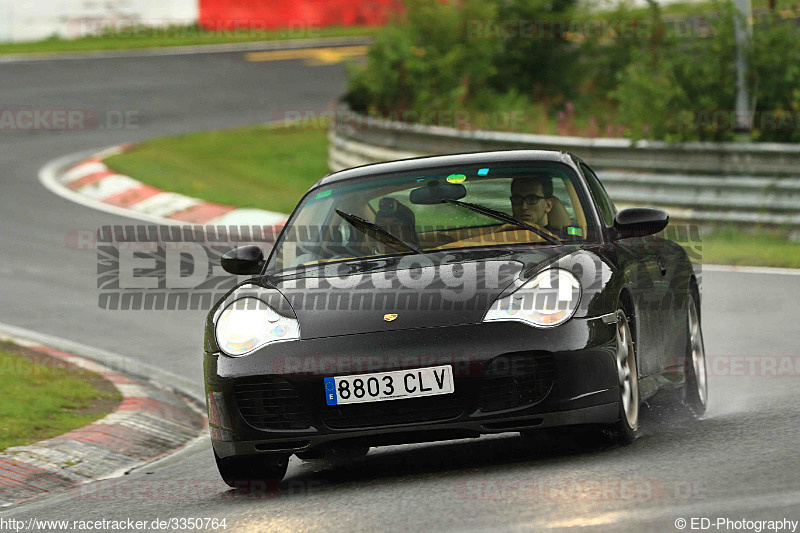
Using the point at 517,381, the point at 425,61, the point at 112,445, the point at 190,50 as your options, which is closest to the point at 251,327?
the point at 517,381

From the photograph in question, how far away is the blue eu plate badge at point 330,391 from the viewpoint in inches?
220

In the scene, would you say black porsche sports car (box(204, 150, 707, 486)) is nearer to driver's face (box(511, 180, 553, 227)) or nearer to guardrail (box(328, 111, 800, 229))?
driver's face (box(511, 180, 553, 227))

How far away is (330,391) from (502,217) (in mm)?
1469

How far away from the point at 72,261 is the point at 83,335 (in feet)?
10.1

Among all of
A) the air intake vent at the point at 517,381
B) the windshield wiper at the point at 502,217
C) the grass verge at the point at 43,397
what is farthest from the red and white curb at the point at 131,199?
the air intake vent at the point at 517,381

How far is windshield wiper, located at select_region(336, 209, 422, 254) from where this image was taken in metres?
6.52

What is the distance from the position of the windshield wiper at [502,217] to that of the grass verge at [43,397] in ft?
9.11

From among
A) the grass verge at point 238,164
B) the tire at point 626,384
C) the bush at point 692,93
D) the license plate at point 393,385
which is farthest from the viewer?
the grass verge at point 238,164

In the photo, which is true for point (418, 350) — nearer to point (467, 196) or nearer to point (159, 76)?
point (467, 196)

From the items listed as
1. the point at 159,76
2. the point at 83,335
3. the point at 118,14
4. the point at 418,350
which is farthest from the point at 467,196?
the point at 118,14

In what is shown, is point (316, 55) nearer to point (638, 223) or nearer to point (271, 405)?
point (638, 223)

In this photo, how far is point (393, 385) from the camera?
5.54 meters

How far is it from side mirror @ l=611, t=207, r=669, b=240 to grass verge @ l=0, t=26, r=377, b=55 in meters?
29.2

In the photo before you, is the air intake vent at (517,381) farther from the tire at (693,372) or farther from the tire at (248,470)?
the tire at (693,372)
